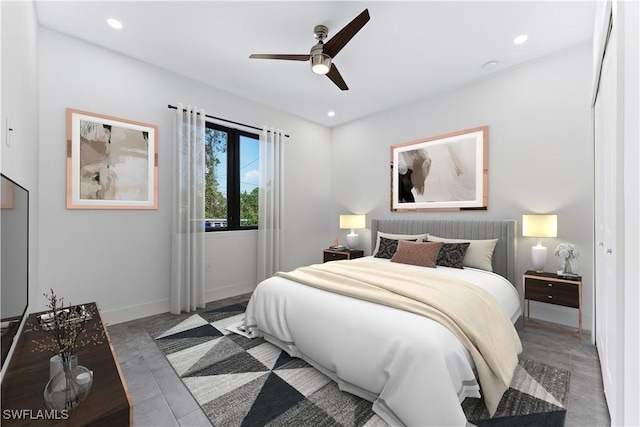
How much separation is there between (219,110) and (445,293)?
A: 356 centimetres

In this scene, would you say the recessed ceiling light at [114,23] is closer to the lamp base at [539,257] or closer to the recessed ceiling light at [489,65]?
the recessed ceiling light at [489,65]

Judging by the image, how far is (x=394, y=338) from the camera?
1613 millimetres

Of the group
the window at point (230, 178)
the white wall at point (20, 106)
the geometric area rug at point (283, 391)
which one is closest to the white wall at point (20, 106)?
the white wall at point (20, 106)

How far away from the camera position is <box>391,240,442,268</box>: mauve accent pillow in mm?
3160

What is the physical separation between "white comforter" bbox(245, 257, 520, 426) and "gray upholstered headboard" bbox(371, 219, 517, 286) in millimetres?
1947

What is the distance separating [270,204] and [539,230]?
3348 mm

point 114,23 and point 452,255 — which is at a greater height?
point 114,23

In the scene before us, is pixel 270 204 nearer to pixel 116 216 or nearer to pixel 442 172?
pixel 116 216

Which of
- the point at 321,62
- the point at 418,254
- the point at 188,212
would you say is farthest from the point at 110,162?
the point at 418,254

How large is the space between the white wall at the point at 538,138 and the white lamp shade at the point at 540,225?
0.97 ft

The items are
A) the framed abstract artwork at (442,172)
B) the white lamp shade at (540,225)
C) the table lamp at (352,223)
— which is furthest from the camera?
the table lamp at (352,223)

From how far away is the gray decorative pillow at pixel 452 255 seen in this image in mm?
3135

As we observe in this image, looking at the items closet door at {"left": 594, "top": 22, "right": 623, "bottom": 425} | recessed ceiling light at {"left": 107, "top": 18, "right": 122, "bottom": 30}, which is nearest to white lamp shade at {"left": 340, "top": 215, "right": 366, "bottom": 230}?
closet door at {"left": 594, "top": 22, "right": 623, "bottom": 425}
